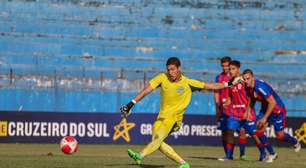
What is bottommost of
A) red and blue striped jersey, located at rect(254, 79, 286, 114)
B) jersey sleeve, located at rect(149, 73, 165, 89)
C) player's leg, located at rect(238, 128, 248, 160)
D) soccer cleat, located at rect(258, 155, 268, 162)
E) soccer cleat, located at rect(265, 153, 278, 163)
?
soccer cleat, located at rect(258, 155, 268, 162)

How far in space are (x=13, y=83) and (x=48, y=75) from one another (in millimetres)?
1240

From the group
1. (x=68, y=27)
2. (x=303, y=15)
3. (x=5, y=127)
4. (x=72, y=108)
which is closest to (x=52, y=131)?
(x=5, y=127)

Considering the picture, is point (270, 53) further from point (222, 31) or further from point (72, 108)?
point (72, 108)

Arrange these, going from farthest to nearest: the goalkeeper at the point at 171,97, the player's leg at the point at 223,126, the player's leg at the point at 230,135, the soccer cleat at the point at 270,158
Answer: the player's leg at the point at 223,126 < the player's leg at the point at 230,135 < the soccer cleat at the point at 270,158 < the goalkeeper at the point at 171,97

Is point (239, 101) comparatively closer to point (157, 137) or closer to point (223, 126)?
point (223, 126)

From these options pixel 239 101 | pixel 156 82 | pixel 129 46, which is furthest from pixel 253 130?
pixel 129 46

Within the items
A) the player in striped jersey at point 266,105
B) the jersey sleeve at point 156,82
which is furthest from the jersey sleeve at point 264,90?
the jersey sleeve at point 156,82

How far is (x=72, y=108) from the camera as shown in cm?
2797

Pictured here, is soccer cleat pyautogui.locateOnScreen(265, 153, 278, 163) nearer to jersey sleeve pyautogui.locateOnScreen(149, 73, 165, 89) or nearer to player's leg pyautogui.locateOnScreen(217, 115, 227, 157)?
player's leg pyautogui.locateOnScreen(217, 115, 227, 157)

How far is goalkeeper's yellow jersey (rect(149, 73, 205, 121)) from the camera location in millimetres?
13367

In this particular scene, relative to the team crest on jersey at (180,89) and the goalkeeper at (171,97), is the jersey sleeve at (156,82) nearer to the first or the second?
the goalkeeper at (171,97)

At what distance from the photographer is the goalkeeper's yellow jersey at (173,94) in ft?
43.9

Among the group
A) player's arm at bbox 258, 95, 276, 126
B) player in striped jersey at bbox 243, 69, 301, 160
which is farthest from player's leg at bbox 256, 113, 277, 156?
player's arm at bbox 258, 95, 276, 126

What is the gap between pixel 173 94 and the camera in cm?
1340
